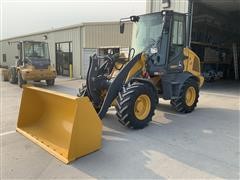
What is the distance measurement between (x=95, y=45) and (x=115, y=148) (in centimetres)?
1295

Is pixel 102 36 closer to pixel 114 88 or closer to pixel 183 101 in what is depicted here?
pixel 183 101

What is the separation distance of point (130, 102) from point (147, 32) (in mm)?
2212

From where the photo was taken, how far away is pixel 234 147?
4.10m

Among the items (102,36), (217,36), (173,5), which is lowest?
(102,36)

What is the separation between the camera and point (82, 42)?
1658 centimetres

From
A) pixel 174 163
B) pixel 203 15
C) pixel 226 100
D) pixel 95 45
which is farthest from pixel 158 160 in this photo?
pixel 95 45

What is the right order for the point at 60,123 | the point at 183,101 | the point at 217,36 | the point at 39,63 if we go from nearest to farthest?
the point at 60,123 → the point at 183,101 → the point at 39,63 → the point at 217,36

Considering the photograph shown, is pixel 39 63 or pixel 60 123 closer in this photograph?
pixel 60 123

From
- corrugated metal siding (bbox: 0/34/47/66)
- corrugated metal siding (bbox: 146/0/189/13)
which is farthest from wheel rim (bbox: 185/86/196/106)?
corrugated metal siding (bbox: 0/34/47/66)

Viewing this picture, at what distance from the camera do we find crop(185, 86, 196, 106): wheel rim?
643 cm

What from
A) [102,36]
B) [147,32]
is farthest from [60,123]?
[102,36]

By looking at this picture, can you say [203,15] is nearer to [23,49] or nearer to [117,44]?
[117,44]

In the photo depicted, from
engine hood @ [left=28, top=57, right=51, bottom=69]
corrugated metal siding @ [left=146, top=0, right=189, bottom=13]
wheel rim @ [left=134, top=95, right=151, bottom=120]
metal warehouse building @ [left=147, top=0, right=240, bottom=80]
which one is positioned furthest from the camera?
metal warehouse building @ [left=147, top=0, right=240, bottom=80]

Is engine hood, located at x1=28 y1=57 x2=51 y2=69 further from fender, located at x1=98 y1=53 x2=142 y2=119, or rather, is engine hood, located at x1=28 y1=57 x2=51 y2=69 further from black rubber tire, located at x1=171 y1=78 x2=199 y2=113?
fender, located at x1=98 y1=53 x2=142 y2=119
